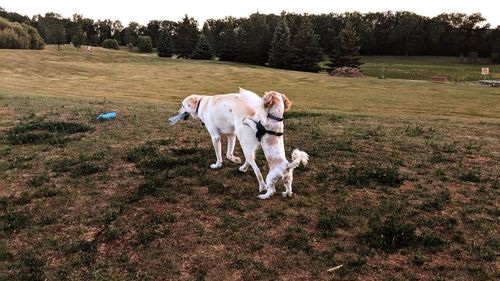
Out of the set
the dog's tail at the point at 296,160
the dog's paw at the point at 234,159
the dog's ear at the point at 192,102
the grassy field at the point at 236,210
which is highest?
the dog's ear at the point at 192,102

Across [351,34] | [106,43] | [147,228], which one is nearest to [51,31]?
[106,43]

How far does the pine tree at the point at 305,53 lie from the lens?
6569 centimetres

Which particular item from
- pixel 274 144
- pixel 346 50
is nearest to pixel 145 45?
pixel 346 50

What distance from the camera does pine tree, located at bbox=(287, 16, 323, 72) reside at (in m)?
65.7

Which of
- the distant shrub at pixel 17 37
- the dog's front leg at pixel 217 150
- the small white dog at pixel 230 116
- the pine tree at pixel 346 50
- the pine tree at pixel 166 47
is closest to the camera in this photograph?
the small white dog at pixel 230 116

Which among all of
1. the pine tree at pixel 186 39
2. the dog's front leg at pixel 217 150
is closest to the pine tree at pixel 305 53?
the pine tree at pixel 186 39

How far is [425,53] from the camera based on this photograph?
9644 centimetres

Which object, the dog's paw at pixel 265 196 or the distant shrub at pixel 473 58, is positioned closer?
the dog's paw at pixel 265 196

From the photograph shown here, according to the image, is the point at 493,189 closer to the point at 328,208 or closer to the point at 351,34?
the point at 328,208

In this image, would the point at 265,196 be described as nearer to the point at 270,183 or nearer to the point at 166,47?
the point at 270,183

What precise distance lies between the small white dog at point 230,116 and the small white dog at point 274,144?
0.12m

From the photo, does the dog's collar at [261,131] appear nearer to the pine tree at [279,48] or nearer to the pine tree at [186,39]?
the pine tree at [279,48]

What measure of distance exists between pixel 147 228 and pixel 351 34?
64.8m

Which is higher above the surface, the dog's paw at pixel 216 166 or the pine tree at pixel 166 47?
the pine tree at pixel 166 47
